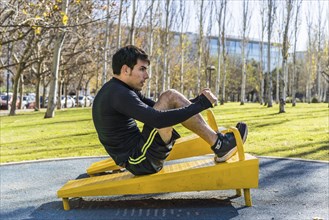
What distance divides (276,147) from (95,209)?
5185 millimetres

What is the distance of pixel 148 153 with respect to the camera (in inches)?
146

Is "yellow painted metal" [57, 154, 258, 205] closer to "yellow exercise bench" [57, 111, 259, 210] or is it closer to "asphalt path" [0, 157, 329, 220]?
"yellow exercise bench" [57, 111, 259, 210]

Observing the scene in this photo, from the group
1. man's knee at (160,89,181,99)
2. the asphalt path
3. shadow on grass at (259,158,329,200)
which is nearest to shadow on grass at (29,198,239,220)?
the asphalt path

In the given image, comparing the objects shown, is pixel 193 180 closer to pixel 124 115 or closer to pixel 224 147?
pixel 224 147

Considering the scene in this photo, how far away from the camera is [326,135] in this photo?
33.3 ft

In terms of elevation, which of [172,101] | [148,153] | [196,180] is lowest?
[196,180]

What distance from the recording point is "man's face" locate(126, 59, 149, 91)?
3686 millimetres

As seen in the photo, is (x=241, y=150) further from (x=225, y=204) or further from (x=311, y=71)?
(x=311, y=71)

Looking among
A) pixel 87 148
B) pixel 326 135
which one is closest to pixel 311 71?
pixel 326 135

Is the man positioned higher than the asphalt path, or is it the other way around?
the man

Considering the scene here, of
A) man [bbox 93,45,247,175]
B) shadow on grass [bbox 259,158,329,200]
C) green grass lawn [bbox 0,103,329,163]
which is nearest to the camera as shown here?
man [bbox 93,45,247,175]

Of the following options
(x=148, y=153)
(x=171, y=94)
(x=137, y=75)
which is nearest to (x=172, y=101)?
(x=171, y=94)

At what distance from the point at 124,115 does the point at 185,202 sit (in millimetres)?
1211

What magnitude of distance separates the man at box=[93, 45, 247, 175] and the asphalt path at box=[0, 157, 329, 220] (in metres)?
0.49
